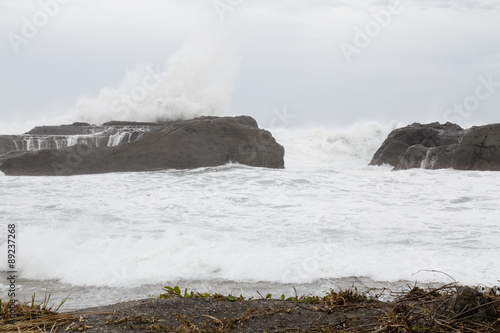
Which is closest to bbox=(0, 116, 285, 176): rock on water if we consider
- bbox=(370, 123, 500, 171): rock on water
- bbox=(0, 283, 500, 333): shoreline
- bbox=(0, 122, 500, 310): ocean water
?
bbox=(0, 122, 500, 310): ocean water

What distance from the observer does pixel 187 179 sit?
495 inches

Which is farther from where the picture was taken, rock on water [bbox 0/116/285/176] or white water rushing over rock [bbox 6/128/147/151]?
white water rushing over rock [bbox 6/128/147/151]

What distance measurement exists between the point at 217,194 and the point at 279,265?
496cm

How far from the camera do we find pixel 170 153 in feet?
49.8

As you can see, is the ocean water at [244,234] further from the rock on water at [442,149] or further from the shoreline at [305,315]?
the rock on water at [442,149]

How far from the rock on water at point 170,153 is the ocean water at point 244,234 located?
200 cm

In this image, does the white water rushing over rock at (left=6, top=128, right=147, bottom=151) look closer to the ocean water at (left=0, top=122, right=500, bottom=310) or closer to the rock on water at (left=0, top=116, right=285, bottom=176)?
the rock on water at (left=0, top=116, right=285, bottom=176)

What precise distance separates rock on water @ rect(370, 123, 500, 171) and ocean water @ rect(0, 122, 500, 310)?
5.22m

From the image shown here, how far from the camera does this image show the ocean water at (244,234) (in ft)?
17.6

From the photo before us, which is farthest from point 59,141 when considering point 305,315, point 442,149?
point 305,315

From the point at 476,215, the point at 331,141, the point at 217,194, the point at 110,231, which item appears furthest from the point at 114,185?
the point at 331,141

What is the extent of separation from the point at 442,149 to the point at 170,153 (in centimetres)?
1050

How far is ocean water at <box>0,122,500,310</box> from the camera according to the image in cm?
536

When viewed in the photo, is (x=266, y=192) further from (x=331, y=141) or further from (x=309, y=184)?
(x=331, y=141)
